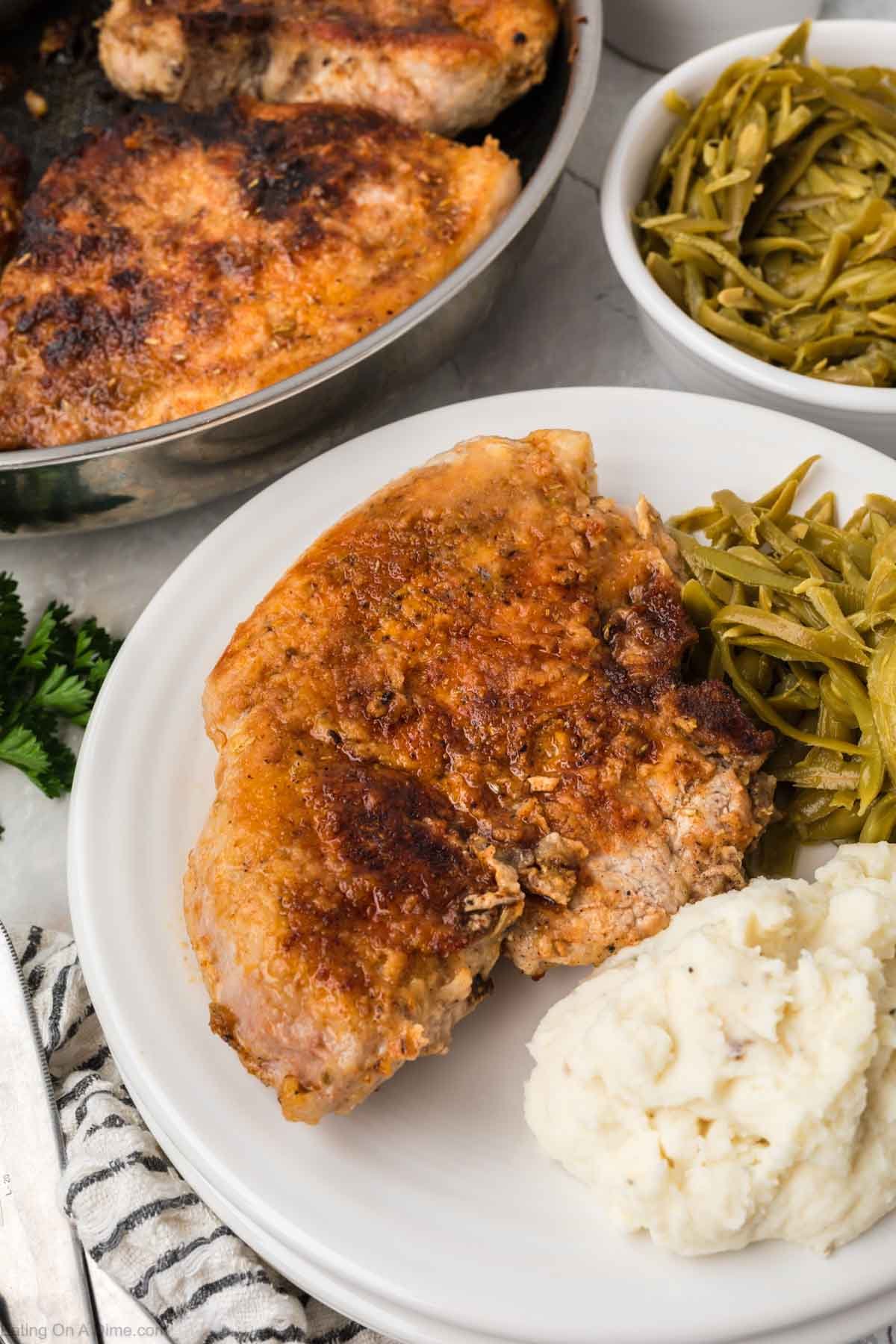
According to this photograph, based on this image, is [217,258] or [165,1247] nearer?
[165,1247]

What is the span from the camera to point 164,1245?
298 centimetres

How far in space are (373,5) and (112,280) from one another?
1.54m

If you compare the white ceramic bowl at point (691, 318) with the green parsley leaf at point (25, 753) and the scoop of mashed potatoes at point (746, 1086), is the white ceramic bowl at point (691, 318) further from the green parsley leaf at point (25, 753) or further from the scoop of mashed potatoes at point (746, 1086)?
the green parsley leaf at point (25, 753)

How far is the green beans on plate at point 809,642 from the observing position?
124 inches

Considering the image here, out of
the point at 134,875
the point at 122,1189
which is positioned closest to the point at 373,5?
the point at 134,875

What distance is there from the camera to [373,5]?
471cm

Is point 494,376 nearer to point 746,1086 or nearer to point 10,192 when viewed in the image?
point 10,192

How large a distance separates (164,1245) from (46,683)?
65.0 inches

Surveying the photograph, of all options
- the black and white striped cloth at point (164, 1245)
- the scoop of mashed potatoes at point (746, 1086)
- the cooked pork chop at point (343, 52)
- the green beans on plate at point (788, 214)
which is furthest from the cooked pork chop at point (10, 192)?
the scoop of mashed potatoes at point (746, 1086)

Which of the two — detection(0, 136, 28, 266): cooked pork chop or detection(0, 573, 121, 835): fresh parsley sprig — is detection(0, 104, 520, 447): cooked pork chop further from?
detection(0, 573, 121, 835): fresh parsley sprig

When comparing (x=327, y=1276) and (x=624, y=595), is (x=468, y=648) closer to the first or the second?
(x=624, y=595)

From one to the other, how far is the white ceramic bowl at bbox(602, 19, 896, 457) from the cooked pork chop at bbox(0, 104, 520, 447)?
0.41 metres

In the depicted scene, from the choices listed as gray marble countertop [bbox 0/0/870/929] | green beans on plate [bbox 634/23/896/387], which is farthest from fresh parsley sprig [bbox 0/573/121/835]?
green beans on plate [bbox 634/23/896/387]

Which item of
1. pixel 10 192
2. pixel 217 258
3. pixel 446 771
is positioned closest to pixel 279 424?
pixel 217 258
